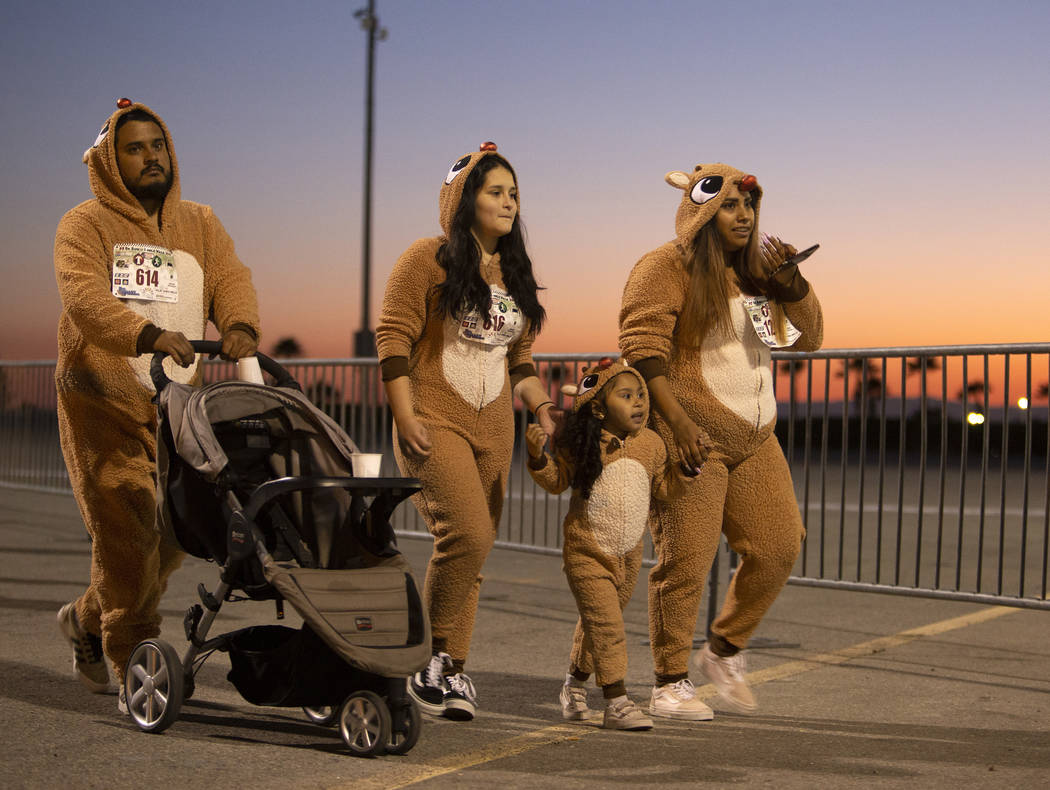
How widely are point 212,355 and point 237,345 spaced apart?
0.32 ft

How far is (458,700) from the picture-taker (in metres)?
4.84

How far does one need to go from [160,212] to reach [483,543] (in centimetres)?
175

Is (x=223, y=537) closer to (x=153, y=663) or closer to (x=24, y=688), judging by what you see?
(x=153, y=663)

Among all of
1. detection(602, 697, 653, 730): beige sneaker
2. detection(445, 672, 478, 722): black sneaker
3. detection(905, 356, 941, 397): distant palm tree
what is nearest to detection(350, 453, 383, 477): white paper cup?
detection(445, 672, 478, 722): black sneaker

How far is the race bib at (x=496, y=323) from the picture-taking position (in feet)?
16.2

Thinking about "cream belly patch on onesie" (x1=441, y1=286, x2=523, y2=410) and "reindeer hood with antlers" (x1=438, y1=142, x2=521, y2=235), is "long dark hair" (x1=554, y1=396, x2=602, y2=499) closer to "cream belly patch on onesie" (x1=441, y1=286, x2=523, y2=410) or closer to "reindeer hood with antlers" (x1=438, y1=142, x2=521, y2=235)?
"cream belly patch on onesie" (x1=441, y1=286, x2=523, y2=410)

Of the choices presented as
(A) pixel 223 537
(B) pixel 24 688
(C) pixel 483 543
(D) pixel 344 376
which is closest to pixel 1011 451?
(C) pixel 483 543

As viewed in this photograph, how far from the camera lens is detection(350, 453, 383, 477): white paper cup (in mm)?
4254

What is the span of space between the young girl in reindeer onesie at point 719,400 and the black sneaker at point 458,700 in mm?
667

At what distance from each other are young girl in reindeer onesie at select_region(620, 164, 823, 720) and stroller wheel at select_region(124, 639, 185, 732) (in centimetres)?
169

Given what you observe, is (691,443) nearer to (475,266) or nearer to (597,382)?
(597,382)

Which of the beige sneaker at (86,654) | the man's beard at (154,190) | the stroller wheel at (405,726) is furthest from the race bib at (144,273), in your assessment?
the stroller wheel at (405,726)

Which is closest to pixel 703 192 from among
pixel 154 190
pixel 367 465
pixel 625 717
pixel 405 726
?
pixel 367 465

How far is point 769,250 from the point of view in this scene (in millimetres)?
5023
